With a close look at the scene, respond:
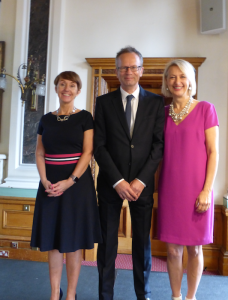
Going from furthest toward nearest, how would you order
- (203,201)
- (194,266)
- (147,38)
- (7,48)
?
(7,48)
(147,38)
(194,266)
(203,201)

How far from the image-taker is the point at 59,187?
1.62 m

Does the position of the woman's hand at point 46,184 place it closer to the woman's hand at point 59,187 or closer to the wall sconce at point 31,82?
the woman's hand at point 59,187

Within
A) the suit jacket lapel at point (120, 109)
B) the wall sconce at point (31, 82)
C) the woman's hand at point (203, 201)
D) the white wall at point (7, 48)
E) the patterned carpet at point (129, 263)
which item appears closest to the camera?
the woman's hand at point (203, 201)

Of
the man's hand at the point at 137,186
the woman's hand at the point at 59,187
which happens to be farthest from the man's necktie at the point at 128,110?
the woman's hand at the point at 59,187

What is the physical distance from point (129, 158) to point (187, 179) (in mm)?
384

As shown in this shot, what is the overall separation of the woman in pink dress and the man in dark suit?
0.31 ft

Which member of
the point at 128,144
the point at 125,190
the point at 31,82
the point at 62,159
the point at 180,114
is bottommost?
the point at 125,190

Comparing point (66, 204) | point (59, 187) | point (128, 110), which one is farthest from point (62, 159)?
point (128, 110)

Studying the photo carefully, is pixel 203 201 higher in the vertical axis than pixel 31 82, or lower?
lower

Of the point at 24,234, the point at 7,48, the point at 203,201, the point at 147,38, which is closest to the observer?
the point at 203,201

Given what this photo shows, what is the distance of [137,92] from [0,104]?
6.98 feet

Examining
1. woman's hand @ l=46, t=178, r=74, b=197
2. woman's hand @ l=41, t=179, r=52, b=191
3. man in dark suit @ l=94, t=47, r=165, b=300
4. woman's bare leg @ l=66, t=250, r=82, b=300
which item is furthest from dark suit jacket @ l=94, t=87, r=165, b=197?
woman's bare leg @ l=66, t=250, r=82, b=300

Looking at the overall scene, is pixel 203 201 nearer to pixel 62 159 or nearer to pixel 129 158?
pixel 129 158

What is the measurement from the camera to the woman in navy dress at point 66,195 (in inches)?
65.0
